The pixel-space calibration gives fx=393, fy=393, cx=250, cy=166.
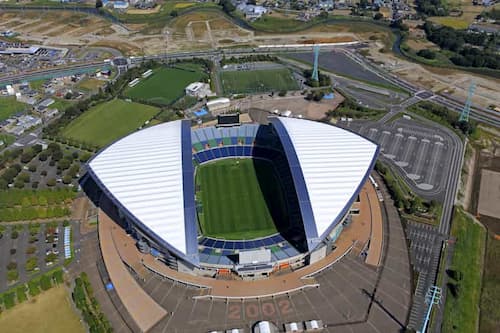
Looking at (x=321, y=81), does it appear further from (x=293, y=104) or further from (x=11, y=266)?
(x=11, y=266)

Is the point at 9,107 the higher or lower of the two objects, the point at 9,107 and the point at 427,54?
the lower

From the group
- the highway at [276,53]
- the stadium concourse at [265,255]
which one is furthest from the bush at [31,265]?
the highway at [276,53]

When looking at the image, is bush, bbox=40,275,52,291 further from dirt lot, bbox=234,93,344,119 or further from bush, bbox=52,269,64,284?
dirt lot, bbox=234,93,344,119

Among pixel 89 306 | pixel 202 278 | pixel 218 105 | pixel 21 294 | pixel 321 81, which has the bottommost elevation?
pixel 89 306

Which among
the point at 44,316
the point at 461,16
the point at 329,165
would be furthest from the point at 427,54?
the point at 44,316

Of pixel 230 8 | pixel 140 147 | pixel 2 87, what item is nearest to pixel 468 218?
pixel 140 147

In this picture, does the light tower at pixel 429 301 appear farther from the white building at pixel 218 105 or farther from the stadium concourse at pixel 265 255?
the white building at pixel 218 105
